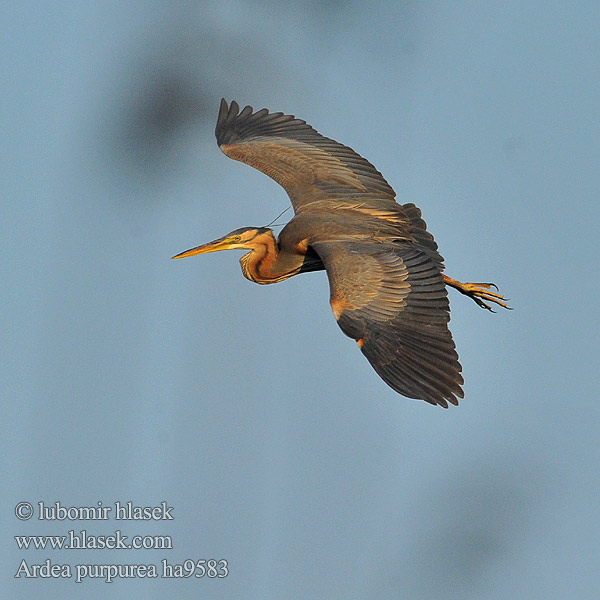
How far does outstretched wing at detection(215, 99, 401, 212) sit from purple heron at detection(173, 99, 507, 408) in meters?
0.01

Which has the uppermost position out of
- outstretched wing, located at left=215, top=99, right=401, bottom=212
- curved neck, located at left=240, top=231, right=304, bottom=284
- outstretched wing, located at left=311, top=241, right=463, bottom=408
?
outstretched wing, located at left=215, top=99, right=401, bottom=212

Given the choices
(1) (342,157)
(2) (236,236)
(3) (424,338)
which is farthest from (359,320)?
(1) (342,157)

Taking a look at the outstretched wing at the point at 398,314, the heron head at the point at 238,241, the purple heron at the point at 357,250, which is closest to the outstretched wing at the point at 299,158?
the purple heron at the point at 357,250

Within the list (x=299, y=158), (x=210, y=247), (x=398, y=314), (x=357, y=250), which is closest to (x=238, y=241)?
(x=210, y=247)

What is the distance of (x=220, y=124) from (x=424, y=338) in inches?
178

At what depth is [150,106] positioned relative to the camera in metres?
11.1

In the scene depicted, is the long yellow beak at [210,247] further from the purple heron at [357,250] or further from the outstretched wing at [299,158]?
the outstretched wing at [299,158]

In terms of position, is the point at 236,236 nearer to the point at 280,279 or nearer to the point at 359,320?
the point at 280,279

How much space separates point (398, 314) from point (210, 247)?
7.90 feet

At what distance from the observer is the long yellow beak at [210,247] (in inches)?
377

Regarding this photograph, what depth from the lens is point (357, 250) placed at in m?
8.50

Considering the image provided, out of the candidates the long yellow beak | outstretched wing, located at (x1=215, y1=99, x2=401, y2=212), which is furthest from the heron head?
outstretched wing, located at (x1=215, y1=99, x2=401, y2=212)

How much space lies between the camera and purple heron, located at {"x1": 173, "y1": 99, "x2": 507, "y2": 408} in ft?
24.8

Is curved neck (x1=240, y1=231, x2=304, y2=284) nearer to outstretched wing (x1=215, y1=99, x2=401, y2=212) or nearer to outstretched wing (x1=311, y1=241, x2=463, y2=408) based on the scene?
outstretched wing (x1=215, y1=99, x2=401, y2=212)
